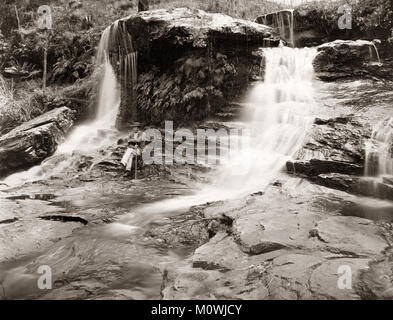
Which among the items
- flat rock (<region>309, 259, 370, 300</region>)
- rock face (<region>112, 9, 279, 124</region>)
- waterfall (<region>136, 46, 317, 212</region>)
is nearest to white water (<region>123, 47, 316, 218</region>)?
waterfall (<region>136, 46, 317, 212</region>)

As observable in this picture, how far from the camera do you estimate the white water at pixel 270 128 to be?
746 centimetres

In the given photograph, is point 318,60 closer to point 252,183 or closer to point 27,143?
point 252,183

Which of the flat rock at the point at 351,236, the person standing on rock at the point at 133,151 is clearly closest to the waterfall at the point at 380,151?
the flat rock at the point at 351,236

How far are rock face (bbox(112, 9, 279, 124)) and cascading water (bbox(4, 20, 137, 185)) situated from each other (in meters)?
0.93

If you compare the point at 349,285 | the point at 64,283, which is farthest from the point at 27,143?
the point at 349,285

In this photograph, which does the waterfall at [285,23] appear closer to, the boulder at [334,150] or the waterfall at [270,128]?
the waterfall at [270,128]

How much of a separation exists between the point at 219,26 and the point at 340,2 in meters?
4.47

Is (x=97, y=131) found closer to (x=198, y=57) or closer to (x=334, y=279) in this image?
(x=198, y=57)

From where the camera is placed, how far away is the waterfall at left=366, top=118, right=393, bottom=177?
6.34m

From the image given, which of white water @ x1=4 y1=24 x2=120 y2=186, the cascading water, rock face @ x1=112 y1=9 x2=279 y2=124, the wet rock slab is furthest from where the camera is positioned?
the cascading water

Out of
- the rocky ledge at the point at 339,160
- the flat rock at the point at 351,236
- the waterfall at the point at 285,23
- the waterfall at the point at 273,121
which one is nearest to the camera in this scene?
the flat rock at the point at 351,236

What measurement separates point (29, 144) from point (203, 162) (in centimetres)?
464

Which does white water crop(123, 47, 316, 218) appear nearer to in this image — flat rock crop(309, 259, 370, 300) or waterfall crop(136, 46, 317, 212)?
waterfall crop(136, 46, 317, 212)

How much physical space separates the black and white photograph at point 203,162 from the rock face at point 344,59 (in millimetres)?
47
